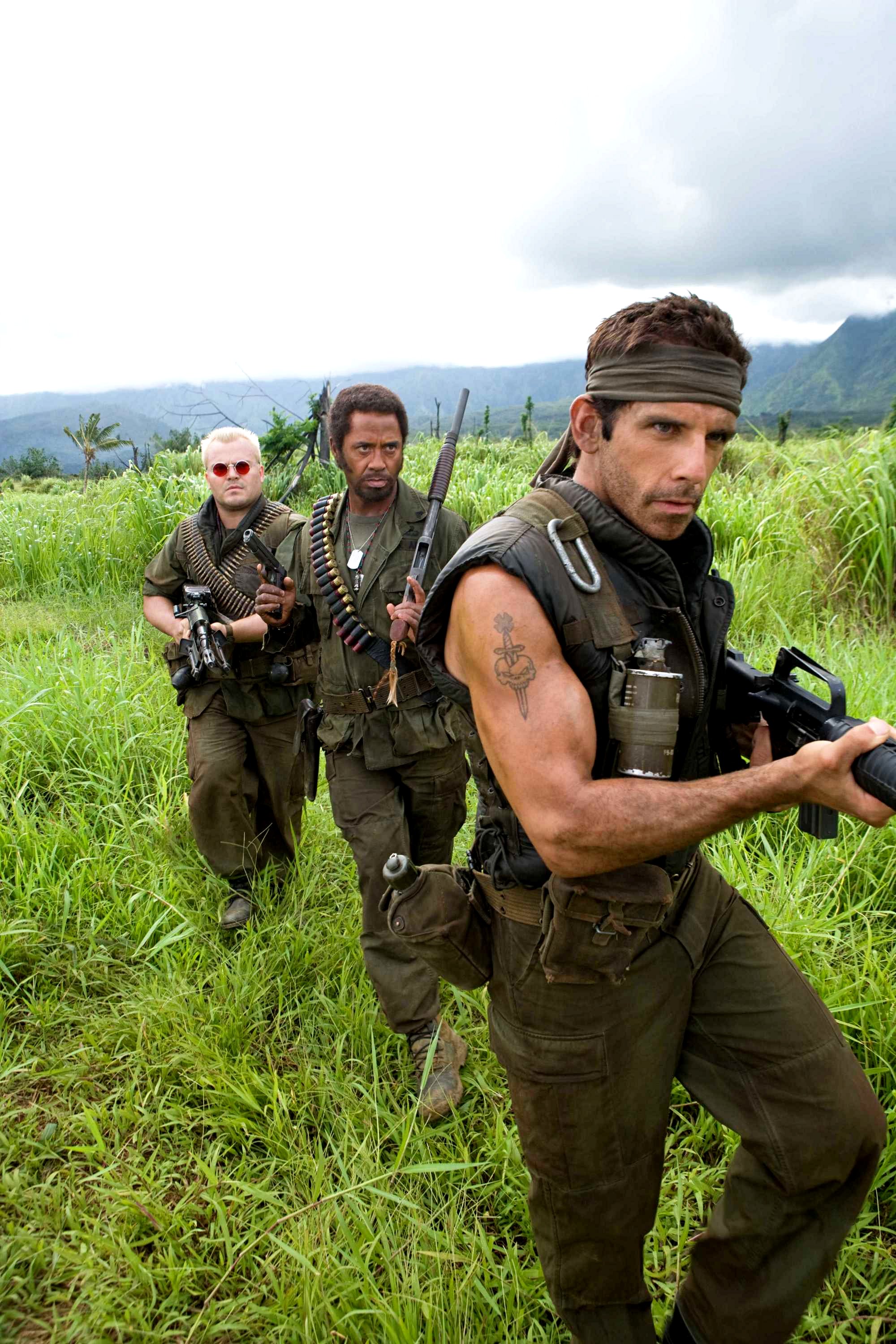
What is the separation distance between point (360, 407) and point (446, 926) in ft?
6.40

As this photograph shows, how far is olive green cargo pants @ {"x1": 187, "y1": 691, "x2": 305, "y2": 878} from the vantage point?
360 centimetres

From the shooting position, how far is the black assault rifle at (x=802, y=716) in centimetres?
129

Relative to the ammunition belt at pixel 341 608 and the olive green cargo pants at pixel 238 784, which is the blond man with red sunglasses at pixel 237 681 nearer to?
the olive green cargo pants at pixel 238 784

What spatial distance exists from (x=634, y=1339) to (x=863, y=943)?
5.27ft

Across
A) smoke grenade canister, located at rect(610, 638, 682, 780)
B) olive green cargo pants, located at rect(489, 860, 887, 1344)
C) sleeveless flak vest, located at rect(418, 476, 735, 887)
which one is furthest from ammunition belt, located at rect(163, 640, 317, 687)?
smoke grenade canister, located at rect(610, 638, 682, 780)

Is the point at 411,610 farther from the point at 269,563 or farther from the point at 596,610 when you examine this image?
the point at 596,610

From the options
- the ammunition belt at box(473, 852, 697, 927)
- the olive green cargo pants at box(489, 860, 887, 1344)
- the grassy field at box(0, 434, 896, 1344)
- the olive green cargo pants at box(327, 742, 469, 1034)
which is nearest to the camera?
the olive green cargo pants at box(489, 860, 887, 1344)

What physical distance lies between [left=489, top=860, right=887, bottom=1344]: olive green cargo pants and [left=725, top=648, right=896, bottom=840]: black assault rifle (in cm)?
37

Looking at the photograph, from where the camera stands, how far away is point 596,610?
1.53 m

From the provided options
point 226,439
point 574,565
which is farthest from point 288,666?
point 574,565

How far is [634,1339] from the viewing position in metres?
1.73

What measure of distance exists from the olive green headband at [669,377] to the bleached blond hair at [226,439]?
89.7 inches

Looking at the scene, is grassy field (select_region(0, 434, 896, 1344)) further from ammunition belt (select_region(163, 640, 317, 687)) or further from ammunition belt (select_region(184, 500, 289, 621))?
ammunition belt (select_region(184, 500, 289, 621))

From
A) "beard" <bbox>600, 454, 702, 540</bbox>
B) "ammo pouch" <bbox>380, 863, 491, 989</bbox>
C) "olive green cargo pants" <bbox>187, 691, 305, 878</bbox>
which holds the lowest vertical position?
"olive green cargo pants" <bbox>187, 691, 305, 878</bbox>
